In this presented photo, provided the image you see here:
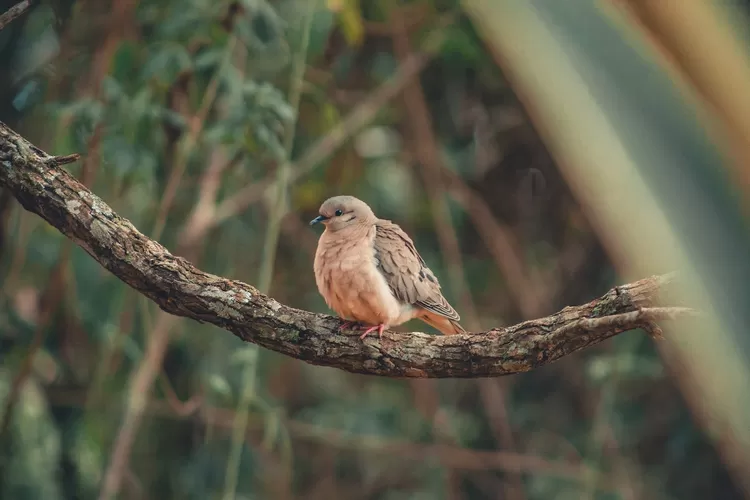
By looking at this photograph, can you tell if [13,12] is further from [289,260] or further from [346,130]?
[289,260]

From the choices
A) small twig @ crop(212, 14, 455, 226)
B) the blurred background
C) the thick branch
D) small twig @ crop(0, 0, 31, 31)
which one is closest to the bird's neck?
the blurred background

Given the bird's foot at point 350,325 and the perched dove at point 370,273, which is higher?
the perched dove at point 370,273

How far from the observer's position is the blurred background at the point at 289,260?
4297mm

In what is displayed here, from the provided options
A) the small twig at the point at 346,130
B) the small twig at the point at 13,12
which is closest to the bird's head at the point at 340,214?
the small twig at the point at 13,12

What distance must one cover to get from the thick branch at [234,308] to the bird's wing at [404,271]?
2.48 feet

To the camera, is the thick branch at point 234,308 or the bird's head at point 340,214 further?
the bird's head at point 340,214

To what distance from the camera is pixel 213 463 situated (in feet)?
18.0

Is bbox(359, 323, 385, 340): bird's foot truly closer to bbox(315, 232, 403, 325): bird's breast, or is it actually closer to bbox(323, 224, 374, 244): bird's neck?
bbox(315, 232, 403, 325): bird's breast

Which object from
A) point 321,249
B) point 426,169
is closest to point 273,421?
point 321,249

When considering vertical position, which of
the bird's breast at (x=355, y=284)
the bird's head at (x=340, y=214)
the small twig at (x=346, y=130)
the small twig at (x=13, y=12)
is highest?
the small twig at (x=346, y=130)

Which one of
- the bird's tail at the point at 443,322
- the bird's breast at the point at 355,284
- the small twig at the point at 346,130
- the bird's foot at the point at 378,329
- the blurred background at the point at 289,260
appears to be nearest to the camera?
the bird's foot at the point at 378,329

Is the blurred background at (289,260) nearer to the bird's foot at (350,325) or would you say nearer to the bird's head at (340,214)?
the bird's head at (340,214)

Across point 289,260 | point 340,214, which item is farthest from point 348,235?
point 289,260

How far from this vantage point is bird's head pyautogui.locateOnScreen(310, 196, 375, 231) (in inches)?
136
